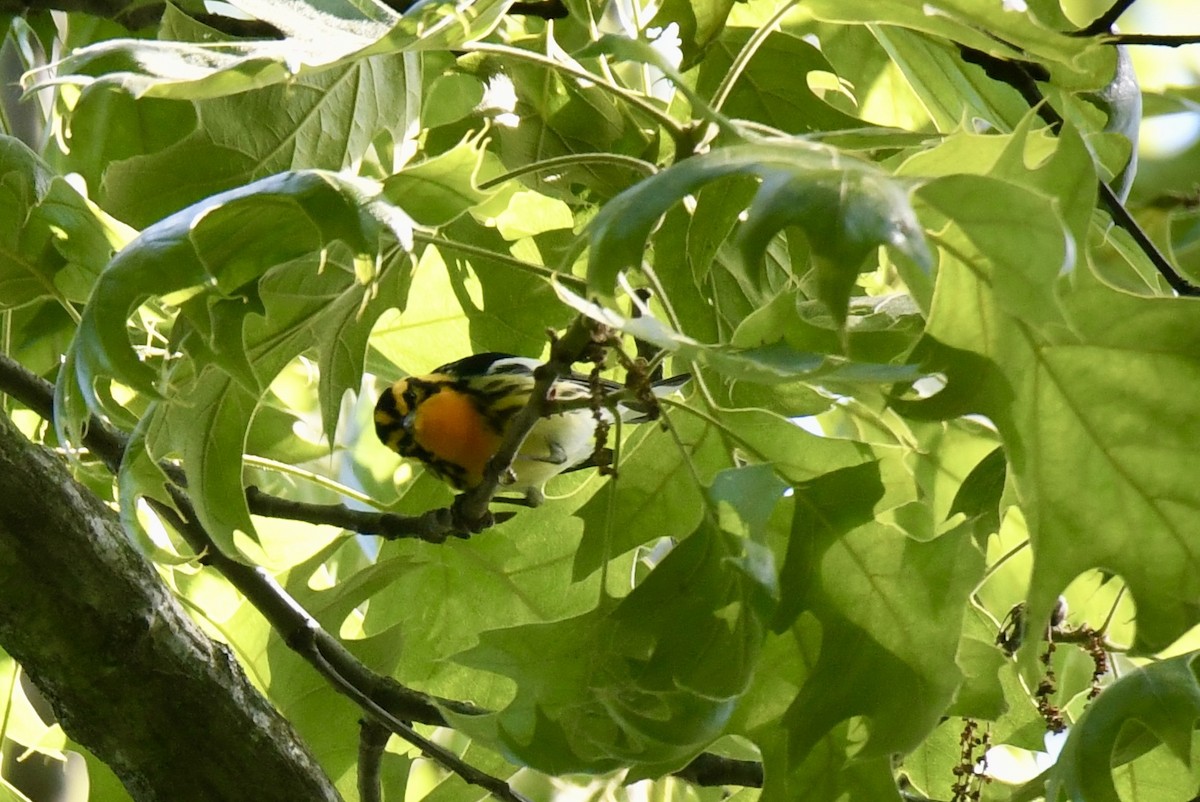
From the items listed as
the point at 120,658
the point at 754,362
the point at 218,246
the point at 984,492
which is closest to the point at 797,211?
the point at 754,362

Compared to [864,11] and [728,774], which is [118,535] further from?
[864,11]

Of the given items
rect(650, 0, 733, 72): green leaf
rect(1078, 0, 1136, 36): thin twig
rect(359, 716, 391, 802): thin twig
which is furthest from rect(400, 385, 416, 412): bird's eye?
rect(1078, 0, 1136, 36): thin twig

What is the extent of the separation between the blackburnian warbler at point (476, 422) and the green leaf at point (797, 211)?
1.10m

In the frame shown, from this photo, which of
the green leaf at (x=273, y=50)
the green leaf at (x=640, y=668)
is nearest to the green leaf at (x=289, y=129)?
the green leaf at (x=273, y=50)

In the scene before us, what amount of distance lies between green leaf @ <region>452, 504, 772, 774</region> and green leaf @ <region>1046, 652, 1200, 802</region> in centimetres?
34

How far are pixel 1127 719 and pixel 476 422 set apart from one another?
124 centimetres

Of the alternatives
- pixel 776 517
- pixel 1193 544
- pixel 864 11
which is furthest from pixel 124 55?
pixel 1193 544

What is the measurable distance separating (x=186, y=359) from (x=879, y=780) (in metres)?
0.73

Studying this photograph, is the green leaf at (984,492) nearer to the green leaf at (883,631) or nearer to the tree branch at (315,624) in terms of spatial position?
the green leaf at (883,631)

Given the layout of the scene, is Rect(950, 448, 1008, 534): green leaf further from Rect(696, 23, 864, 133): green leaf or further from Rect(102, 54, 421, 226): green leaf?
Rect(102, 54, 421, 226): green leaf

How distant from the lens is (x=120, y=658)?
1.31m

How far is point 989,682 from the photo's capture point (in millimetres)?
1194

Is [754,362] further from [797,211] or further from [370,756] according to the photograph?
[370,756]

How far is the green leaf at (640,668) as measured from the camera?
42.1 inches
